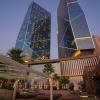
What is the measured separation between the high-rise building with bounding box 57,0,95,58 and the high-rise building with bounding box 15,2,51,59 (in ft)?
78.3

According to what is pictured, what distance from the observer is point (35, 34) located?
537 ft

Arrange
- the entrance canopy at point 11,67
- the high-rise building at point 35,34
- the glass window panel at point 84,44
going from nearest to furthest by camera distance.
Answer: the entrance canopy at point 11,67 < the glass window panel at point 84,44 < the high-rise building at point 35,34

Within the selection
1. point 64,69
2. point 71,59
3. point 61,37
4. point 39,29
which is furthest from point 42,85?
point 39,29

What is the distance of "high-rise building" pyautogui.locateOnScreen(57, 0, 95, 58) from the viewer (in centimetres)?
11769

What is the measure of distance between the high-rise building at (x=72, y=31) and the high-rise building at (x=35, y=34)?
78.3 feet

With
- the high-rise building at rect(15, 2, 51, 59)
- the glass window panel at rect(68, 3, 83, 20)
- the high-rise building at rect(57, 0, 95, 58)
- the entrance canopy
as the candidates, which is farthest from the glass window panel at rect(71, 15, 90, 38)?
the entrance canopy

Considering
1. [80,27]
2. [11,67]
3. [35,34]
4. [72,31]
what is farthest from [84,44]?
[11,67]

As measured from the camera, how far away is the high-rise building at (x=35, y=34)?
15450 cm

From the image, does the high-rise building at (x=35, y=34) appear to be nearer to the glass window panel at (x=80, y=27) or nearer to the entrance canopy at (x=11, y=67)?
the glass window panel at (x=80, y=27)

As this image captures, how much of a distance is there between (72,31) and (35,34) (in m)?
53.8

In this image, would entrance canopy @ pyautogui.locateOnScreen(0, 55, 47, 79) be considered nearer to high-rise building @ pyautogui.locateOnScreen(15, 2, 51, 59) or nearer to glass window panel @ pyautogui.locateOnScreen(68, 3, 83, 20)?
glass window panel @ pyautogui.locateOnScreen(68, 3, 83, 20)

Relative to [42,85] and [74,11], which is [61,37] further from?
[42,85]

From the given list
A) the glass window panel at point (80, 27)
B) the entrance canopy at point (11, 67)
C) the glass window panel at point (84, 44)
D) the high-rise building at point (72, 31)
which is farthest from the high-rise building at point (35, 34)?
the entrance canopy at point (11, 67)

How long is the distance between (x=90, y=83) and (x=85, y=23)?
99.3 meters
